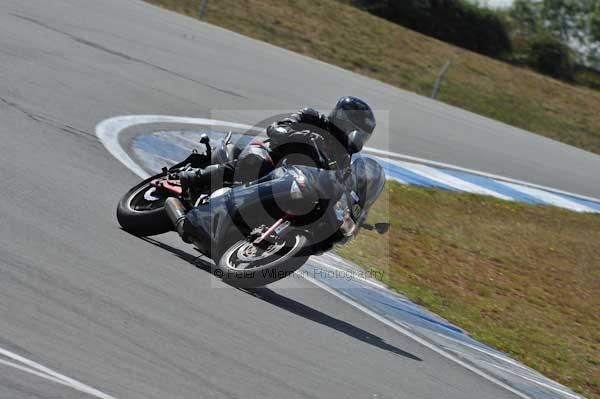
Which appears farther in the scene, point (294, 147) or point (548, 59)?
point (548, 59)

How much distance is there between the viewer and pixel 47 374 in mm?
4637

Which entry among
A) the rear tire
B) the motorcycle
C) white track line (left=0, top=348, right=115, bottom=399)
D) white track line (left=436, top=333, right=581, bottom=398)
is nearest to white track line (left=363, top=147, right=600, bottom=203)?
white track line (left=436, top=333, right=581, bottom=398)

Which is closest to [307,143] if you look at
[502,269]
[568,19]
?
[502,269]

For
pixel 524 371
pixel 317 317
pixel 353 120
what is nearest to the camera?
pixel 317 317

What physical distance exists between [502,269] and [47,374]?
28.2 feet

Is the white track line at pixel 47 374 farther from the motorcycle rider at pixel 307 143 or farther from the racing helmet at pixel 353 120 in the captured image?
the racing helmet at pixel 353 120

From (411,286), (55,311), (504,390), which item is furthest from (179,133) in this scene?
(55,311)

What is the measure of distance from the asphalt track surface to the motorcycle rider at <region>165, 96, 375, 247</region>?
2.57ft

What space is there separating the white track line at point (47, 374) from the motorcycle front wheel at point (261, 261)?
8.67 ft

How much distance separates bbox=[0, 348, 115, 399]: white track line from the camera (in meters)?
4.60

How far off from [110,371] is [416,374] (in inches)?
105

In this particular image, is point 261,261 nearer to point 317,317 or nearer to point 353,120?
point 317,317

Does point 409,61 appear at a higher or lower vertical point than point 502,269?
lower

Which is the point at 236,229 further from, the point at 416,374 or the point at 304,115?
the point at 416,374
